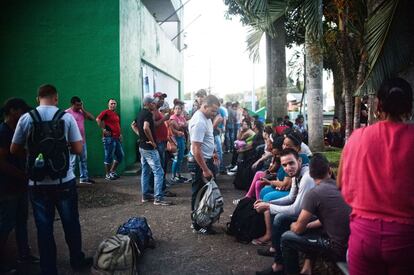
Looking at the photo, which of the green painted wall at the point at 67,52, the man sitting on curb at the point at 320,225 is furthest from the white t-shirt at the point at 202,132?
the green painted wall at the point at 67,52

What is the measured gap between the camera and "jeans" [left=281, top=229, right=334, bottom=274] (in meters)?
3.18

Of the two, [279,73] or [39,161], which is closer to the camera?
[39,161]

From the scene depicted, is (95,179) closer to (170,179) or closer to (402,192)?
(170,179)

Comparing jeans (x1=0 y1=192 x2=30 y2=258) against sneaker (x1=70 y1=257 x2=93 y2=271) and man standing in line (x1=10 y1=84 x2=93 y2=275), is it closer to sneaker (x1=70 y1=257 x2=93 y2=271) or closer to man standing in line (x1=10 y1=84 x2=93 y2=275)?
man standing in line (x1=10 y1=84 x2=93 y2=275)

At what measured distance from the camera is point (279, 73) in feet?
38.7

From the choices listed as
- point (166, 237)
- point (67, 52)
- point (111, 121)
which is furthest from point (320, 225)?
point (67, 52)

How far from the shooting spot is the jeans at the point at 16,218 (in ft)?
12.1

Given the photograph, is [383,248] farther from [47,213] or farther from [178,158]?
[178,158]

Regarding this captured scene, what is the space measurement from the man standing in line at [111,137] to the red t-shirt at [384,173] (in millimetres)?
7039

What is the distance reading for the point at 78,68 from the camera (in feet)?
29.5

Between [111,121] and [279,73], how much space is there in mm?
5685

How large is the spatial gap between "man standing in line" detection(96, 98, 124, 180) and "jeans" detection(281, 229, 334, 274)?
5906 millimetres

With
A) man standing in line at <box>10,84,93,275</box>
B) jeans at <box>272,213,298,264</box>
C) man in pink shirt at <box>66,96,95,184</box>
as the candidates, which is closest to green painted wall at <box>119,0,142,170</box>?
man in pink shirt at <box>66,96,95,184</box>

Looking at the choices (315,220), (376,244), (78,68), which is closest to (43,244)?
(315,220)
